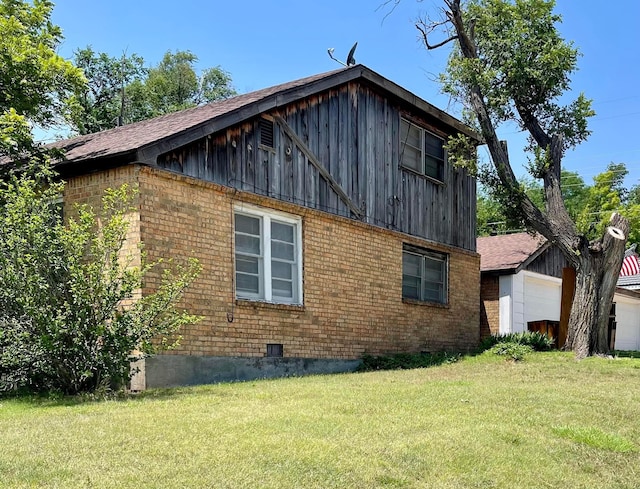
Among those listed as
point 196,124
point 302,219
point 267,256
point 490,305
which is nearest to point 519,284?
point 490,305

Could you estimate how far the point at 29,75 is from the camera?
12.1 metres

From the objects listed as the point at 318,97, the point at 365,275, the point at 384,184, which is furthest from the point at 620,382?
the point at 318,97

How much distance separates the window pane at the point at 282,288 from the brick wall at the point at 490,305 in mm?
10252

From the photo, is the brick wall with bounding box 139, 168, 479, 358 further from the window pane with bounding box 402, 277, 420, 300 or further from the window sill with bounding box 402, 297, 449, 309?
the window pane with bounding box 402, 277, 420, 300

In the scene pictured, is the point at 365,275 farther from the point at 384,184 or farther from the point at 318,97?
the point at 318,97

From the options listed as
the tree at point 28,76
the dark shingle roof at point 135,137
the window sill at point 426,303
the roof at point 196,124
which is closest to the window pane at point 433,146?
the roof at point 196,124

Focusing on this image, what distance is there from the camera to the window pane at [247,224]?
1183 centimetres

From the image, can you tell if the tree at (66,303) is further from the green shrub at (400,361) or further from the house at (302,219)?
the green shrub at (400,361)

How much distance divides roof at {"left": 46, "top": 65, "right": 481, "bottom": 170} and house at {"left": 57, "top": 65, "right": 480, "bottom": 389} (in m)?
0.03


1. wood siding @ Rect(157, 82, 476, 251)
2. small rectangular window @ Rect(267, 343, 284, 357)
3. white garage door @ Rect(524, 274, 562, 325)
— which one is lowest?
small rectangular window @ Rect(267, 343, 284, 357)

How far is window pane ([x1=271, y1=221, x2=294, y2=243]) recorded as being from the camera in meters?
12.5

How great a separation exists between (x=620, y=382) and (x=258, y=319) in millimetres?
5737

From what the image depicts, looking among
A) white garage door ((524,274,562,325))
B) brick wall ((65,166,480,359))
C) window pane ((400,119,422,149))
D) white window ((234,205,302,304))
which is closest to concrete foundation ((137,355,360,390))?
brick wall ((65,166,480,359))

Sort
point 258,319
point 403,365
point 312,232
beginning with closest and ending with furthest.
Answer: point 258,319 → point 312,232 → point 403,365
